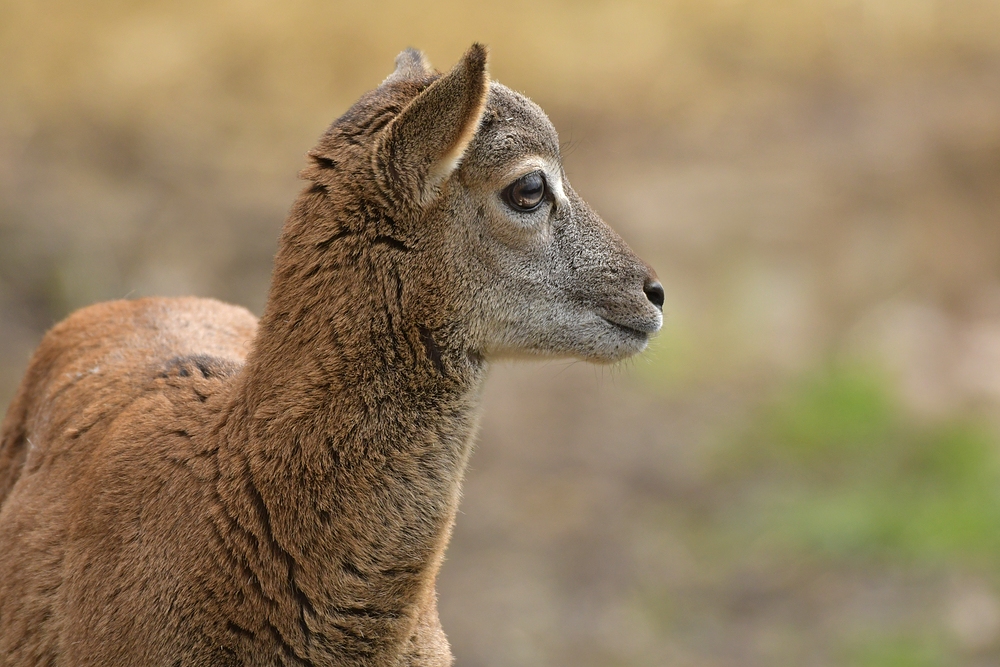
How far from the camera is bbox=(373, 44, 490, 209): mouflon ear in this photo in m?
4.48

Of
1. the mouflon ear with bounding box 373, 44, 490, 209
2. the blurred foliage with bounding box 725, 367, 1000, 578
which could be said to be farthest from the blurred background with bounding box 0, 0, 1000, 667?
the mouflon ear with bounding box 373, 44, 490, 209

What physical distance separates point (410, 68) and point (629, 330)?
1.52 meters

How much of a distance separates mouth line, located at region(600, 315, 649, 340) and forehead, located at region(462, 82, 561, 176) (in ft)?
2.44

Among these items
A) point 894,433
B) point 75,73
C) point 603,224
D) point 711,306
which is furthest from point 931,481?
point 75,73

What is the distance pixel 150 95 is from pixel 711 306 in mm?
7560

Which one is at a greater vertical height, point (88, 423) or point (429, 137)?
point (429, 137)

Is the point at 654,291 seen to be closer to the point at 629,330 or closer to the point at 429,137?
the point at 629,330

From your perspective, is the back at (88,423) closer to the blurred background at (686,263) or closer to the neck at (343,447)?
the neck at (343,447)

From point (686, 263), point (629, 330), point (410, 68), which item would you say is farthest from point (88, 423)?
point (686, 263)

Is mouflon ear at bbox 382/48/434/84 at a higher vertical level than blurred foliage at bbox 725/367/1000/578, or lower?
lower

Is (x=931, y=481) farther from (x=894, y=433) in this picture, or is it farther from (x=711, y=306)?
(x=711, y=306)

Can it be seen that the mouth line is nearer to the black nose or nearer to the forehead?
Answer: the black nose

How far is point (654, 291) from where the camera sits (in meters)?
5.35

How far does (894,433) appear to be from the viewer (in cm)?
1345
